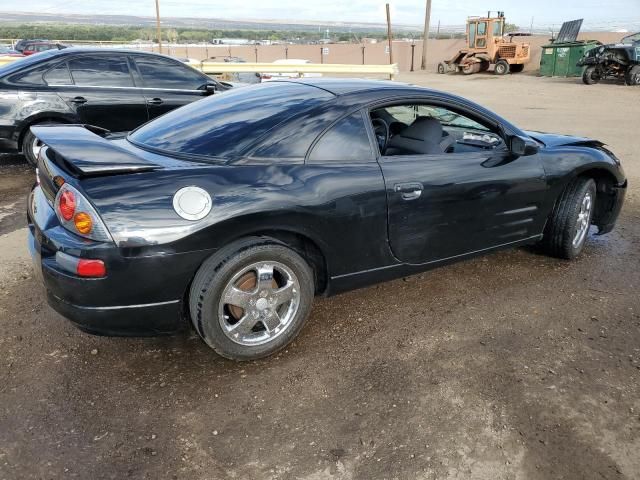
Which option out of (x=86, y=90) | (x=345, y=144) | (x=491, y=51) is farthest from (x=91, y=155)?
(x=491, y=51)

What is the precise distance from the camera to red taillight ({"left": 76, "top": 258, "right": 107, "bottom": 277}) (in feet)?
8.63

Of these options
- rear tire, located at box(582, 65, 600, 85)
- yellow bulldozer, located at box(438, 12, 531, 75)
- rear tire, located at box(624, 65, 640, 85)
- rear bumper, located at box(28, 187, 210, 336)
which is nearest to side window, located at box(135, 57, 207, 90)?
rear bumper, located at box(28, 187, 210, 336)

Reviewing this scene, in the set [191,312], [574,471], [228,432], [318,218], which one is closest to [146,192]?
[191,312]

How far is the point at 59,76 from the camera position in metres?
6.93

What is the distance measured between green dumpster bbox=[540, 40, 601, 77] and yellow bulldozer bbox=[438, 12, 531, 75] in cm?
278

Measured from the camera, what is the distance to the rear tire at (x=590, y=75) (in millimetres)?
22875

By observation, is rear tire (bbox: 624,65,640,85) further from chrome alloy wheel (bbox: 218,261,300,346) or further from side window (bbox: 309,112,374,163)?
chrome alloy wheel (bbox: 218,261,300,346)

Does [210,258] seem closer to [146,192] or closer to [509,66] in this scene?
[146,192]

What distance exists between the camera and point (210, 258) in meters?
2.84

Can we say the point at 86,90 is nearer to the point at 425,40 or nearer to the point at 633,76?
the point at 633,76

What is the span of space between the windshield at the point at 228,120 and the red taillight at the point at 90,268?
2.74 feet

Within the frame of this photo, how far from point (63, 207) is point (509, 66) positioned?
31.5 m

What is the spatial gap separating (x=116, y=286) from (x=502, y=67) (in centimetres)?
3096

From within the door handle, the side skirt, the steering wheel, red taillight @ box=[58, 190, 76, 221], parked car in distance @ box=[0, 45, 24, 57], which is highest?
parked car in distance @ box=[0, 45, 24, 57]
